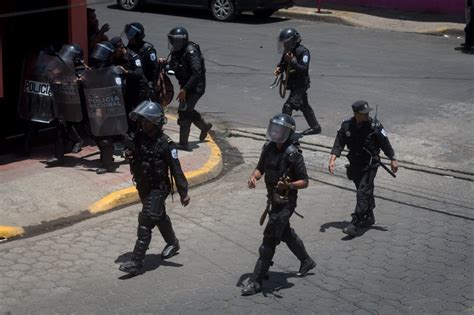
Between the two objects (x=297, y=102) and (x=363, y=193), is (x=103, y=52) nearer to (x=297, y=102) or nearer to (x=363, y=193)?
(x=297, y=102)

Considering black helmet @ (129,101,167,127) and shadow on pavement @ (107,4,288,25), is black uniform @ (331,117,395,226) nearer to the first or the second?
black helmet @ (129,101,167,127)

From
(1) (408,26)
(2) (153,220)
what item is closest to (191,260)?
(2) (153,220)

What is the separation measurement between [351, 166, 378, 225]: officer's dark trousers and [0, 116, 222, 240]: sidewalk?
2268 millimetres

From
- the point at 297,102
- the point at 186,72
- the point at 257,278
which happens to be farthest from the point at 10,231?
the point at 297,102

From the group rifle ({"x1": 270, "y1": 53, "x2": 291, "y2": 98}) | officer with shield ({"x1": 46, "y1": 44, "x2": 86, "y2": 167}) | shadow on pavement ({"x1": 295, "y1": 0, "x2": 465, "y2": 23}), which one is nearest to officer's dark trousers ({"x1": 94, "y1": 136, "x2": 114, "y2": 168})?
officer with shield ({"x1": 46, "y1": 44, "x2": 86, "y2": 167})

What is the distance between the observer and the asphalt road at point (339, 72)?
47.4 ft

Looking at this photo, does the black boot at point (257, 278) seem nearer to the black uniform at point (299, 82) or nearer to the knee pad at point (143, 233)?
the knee pad at point (143, 233)

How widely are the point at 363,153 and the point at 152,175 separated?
250 centimetres

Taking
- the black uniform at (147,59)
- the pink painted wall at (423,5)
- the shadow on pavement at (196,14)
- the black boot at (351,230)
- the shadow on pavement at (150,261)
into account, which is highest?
the black uniform at (147,59)

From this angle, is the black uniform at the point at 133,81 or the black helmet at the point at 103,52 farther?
the black uniform at the point at 133,81

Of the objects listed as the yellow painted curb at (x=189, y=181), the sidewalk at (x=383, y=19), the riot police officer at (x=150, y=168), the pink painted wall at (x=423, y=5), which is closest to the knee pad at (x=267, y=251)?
the riot police officer at (x=150, y=168)

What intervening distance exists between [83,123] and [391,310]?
223 inches

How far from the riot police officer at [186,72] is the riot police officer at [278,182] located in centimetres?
425

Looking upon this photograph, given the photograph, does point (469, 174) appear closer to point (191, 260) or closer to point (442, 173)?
point (442, 173)
